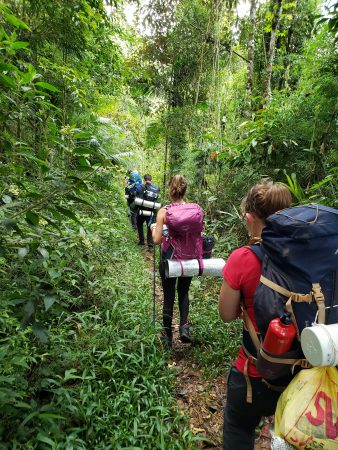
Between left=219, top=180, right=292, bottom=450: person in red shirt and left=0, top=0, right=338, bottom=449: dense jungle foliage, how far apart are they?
0.80 metres

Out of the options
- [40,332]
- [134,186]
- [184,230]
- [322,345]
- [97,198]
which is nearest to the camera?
[322,345]

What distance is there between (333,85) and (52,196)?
410 centimetres

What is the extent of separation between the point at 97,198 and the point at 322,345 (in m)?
3.96

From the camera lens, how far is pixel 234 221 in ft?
21.4

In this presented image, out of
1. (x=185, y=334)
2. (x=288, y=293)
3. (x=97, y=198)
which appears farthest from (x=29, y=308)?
(x=97, y=198)

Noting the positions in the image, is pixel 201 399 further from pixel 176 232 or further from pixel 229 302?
pixel 229 302

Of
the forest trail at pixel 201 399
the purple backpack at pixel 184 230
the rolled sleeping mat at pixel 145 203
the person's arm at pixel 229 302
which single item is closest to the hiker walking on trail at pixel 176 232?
the purple backpack at pixel 184 230

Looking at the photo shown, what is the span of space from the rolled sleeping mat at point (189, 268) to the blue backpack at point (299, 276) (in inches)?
68.9

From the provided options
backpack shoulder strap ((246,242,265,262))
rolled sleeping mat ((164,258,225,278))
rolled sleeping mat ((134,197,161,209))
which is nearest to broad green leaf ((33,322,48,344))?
backpack shoulder strap ((246,242,265,262))

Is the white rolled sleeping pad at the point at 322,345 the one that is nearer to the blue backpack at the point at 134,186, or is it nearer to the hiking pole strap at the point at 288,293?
the hiking pole strap at the point at 288,293

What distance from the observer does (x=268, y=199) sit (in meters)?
1.63

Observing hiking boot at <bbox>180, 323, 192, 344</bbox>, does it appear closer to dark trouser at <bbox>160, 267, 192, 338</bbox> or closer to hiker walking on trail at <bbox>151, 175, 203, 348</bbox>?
dark trouser at <bbox>160, 267, 192, 338</bbox>

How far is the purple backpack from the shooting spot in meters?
3.21

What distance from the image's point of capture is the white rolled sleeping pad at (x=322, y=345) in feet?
3.61
